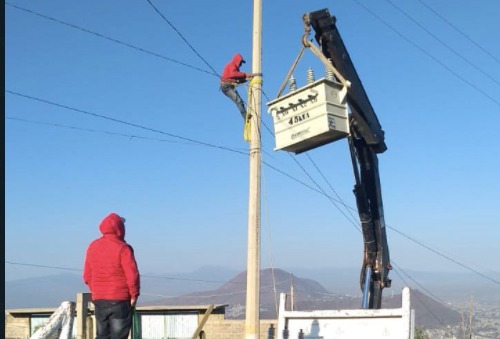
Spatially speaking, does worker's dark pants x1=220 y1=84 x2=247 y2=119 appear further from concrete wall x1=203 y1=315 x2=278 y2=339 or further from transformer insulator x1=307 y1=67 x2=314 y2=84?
concrete wall x1=203 y1=315 x2=278 y2=339

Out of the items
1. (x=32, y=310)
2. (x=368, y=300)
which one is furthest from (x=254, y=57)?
(x=32, y=310)

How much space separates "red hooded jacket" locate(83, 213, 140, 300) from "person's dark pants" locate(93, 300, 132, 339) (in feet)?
0.19

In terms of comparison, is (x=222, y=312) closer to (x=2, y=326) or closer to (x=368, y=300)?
(x=368, y=300)

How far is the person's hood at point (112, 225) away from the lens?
627 cm

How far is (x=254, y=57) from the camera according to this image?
12.2m

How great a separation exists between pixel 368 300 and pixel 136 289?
403 cm

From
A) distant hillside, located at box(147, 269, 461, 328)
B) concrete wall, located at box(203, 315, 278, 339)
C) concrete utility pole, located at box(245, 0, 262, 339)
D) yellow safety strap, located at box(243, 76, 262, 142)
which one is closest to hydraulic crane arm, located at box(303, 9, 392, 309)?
distant hillside, located at box(147, 269, 461, 328)

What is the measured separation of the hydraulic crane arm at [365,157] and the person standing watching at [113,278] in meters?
3.89

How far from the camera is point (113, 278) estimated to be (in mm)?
6215

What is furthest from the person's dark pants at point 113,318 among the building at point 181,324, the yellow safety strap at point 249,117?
the building at point 181,324

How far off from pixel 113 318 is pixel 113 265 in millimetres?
512

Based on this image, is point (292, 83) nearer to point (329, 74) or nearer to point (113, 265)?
point (329, 74)

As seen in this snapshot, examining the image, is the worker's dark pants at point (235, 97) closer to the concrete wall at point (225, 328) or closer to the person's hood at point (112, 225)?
the person's hood at point (112, 225)

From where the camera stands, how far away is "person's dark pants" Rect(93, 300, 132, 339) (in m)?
6.24
